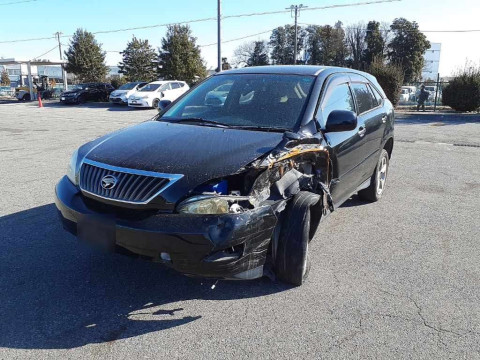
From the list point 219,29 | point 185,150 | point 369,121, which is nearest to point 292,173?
point 185,150

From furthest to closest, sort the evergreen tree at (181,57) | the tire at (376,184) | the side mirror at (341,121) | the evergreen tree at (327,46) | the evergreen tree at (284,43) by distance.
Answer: the evergreen tree at (284,43)
the evergreen tree at (327,46)
the evergreen tree at (181,57)
the tire at (376,184)
the side mirror at (341,121)

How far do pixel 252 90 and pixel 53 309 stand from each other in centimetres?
264

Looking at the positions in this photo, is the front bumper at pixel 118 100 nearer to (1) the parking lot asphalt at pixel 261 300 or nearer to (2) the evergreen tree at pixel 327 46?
(1) the parking lot asphalt at pixel 261 300

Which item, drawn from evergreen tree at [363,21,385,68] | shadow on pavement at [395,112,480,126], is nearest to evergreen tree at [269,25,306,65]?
evergreen tree at [363,21,385,68]

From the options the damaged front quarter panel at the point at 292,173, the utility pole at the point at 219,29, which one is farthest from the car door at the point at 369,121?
the utility pole at the point at 219,29

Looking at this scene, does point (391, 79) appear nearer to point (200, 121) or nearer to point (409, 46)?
point (200, 121)

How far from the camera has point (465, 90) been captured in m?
21.7

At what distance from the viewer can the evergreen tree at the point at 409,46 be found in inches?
2248

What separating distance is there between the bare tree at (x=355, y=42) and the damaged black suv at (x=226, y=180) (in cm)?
6257

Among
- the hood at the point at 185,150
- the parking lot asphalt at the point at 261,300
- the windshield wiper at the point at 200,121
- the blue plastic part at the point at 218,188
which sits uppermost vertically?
the windshield wiper at the point at 200,121

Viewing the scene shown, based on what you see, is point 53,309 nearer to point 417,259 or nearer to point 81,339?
point 81,339

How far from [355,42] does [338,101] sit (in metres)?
65.4

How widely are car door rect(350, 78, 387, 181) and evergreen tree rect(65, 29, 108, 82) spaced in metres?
37.9

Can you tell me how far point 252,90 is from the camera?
4145mm
